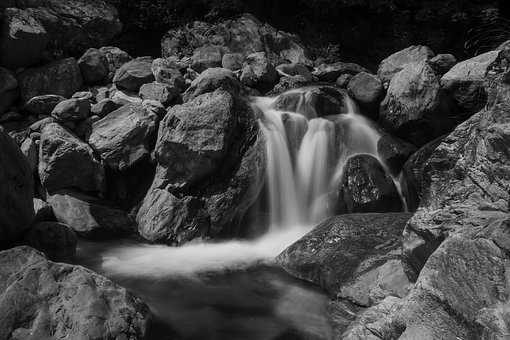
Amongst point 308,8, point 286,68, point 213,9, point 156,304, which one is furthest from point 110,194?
point 308,8

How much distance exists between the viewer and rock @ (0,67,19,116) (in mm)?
11125

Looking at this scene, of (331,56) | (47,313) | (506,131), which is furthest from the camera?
(331,56)

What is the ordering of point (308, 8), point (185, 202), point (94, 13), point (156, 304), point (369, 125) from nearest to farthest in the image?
point (156, 304) → point (185, 202) → point (369, 125) → point (94, 13) → point (308, 8)

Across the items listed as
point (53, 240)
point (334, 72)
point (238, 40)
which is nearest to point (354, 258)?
point (53, 240)

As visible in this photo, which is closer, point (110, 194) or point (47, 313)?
point (47, 313)

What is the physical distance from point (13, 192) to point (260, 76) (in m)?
8.88

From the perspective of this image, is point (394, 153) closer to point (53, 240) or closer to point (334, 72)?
point (334, 72)

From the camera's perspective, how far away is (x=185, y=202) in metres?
9.64

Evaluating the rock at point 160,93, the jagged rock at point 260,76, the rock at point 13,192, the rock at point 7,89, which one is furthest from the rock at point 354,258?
the rock at point 7,89

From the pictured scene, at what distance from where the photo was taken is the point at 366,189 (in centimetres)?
968

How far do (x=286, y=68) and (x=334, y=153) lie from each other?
5.74 meters

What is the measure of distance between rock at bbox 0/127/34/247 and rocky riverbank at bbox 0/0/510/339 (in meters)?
0.03

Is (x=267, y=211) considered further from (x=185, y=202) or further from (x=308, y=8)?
(x=308, y=8)

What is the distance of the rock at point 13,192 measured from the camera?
6.77m
